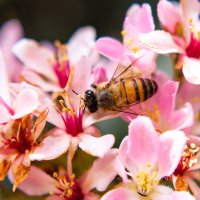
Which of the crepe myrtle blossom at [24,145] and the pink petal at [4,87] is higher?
the pink petal at [4,87]

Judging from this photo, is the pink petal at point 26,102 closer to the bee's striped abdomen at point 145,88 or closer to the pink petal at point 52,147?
the pink petal at point 52,147

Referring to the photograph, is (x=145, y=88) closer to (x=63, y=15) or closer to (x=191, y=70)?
(x=191, y=70)

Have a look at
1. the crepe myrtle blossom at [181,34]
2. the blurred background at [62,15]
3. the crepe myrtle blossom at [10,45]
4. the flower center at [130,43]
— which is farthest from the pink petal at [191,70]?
the blurred background at [62,15]

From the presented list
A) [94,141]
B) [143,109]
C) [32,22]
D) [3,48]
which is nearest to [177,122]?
[143,109]

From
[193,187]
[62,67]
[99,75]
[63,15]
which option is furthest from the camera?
[63,15]

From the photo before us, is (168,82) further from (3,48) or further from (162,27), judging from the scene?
(3,48)

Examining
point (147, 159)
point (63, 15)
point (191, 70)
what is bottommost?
point (63, 15)

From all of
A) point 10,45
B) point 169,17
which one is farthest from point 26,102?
point 10,45
